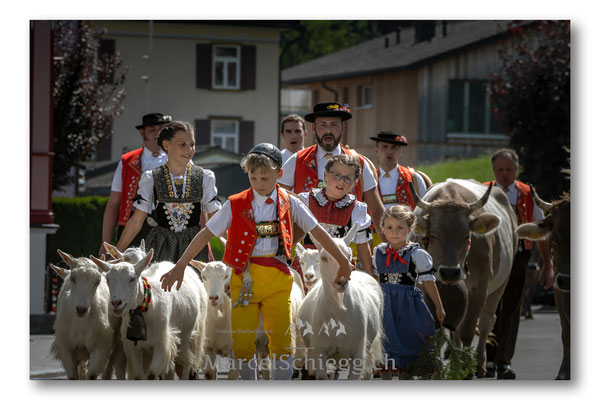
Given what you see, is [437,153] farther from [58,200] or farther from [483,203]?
[58,200]

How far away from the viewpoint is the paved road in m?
7.16

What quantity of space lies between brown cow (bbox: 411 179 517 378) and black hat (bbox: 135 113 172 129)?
182 cm

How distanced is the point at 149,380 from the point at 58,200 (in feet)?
6.55

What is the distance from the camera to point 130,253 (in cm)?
653

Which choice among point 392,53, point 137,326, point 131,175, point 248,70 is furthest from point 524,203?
point 137,326

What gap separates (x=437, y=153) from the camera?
26.2 feet

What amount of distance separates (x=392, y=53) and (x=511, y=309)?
2287 mm

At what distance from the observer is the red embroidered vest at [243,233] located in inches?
240

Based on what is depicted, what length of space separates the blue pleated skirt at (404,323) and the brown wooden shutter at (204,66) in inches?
87.6

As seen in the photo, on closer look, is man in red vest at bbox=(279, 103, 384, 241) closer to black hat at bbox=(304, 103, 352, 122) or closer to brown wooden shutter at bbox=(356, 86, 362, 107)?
black hat at bbox=(304, 103, 352, 122)

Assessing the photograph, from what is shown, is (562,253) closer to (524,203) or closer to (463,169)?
(524,203)

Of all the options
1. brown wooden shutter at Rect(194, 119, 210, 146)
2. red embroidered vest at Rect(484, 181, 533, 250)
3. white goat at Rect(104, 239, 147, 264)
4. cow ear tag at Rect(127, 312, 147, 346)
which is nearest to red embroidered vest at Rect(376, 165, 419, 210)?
red embroidered vest at Rect(484, 181, 533, 250)

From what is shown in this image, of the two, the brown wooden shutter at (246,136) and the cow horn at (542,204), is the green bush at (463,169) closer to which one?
the cow horn at (542,204)

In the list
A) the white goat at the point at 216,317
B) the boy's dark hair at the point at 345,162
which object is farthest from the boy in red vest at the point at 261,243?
the boy's dark hair at the point at 345,162
